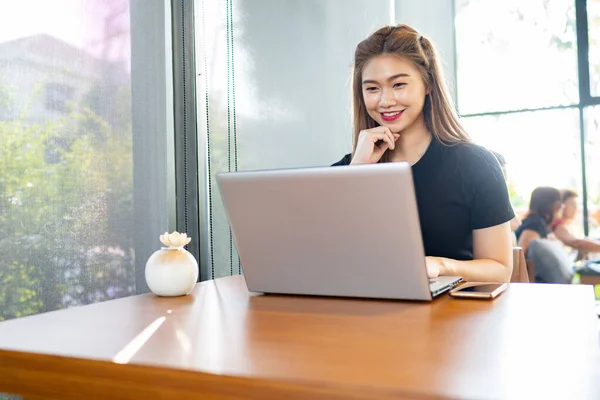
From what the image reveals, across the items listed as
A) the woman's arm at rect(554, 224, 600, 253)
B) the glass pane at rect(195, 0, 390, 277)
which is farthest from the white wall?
the glass pane at rect(195, 0, 390, 277)

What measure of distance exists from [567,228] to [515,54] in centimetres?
135

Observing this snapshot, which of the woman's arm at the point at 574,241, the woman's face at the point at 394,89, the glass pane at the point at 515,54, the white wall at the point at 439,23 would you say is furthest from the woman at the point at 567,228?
the woman's face at the point at 394,89

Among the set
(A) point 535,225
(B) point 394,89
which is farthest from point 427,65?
(A) point 535,225

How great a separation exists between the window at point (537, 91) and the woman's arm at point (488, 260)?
115 inches

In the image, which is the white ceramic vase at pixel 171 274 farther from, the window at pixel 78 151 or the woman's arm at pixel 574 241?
the woman's arm at pixel 574 241

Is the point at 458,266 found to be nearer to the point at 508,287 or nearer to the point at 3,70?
the point at 508,287

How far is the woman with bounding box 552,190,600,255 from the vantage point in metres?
4.16

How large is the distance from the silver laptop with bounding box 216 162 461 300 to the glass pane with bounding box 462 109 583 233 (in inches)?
140

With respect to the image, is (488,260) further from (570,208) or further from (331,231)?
(570,208)

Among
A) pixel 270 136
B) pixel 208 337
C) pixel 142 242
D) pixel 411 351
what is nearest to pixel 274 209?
pixel 208 337

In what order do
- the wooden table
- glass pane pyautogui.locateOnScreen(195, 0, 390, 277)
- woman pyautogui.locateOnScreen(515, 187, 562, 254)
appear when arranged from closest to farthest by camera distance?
1. the wooden table
2. glass pane pyautogui.locateOnScreen(195, 0, 390, 277)
3. woman pyautogui.locateOnScreen(515, 187, 562, 254)

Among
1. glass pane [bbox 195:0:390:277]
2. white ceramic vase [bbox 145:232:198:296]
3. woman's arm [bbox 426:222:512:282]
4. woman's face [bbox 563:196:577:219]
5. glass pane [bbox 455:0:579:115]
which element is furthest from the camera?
glass pane [bbox 455:0:579:115]

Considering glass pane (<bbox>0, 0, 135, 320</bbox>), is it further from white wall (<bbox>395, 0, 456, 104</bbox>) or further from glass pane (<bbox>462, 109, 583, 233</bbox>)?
glass pane (<bbox>462, 109, 583, 233</bbox>)

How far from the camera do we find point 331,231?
963 millimetres
